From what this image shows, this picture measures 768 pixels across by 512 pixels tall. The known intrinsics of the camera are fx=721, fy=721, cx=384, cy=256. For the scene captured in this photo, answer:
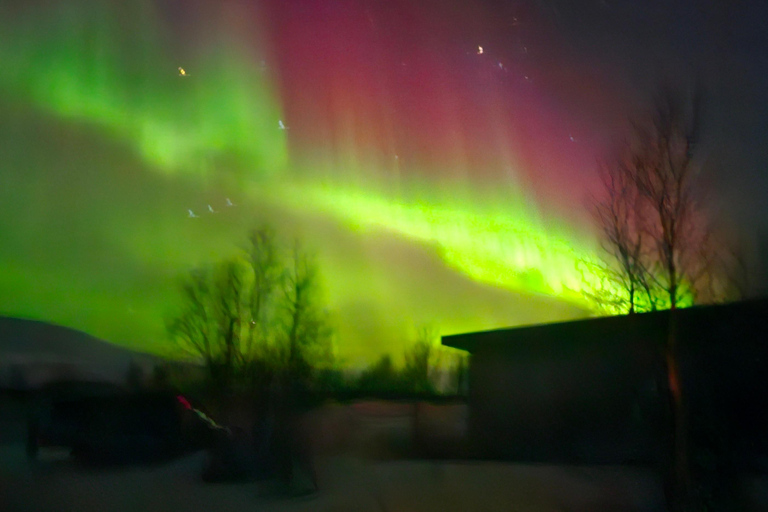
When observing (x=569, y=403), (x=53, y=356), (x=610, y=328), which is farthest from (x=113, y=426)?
(x=610, y=328)

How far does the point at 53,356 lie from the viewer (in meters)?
7.89

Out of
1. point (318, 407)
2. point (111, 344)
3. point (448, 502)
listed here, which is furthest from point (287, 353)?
point (448, 502)

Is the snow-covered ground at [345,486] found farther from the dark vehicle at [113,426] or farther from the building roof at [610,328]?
the building roof at [610,328]

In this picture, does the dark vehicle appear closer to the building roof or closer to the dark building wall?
the building roof

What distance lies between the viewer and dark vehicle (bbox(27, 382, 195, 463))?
24.8 feet

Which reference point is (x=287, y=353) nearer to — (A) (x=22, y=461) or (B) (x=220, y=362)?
(B) (x=220, y=362)

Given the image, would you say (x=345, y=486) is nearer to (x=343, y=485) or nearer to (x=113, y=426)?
(x=343, y=485)

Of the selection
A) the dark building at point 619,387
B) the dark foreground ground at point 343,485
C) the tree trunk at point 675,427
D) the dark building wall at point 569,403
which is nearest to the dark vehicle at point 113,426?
the dark foreground ground at point 343,485

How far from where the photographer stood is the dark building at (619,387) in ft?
30.0

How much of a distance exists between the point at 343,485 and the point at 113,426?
8.28 feet

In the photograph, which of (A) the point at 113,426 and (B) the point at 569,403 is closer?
(A) the point at 113,426

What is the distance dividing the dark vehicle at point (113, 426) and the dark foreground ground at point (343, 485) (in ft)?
0.51

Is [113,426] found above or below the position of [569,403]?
below

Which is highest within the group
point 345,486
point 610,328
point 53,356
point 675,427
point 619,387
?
point 610,328
